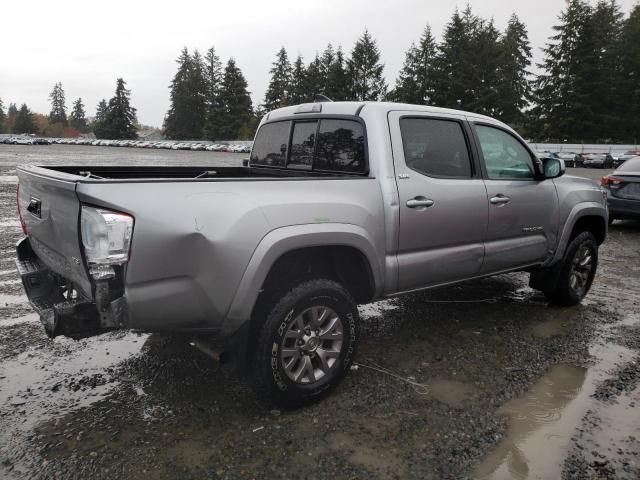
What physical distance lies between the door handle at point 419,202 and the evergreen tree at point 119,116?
10631 cm

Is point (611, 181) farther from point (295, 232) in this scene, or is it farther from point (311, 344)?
point (295, 232)

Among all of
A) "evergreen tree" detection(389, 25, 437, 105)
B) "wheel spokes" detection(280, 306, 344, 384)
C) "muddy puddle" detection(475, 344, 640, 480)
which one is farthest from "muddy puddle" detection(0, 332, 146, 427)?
"evergreen tree" detection(389, 25, 437, 105)

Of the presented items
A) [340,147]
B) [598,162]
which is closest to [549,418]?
[340,147]

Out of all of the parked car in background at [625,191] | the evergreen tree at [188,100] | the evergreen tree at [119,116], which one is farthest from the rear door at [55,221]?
the evergreen tree at [119,116]

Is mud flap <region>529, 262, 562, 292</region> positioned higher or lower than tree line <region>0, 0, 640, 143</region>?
lower

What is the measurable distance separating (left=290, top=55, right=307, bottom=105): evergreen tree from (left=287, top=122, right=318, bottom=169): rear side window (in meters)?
80.8

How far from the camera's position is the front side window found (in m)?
4.46

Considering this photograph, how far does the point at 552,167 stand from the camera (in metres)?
4.80

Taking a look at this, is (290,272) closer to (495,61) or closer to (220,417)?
(220,417)

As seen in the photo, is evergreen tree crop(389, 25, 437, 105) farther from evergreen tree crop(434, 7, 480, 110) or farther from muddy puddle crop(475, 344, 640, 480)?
muddy puddle crop(475, 344, 640, 480)

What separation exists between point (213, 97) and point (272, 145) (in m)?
97.3

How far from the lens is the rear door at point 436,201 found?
3.69 m

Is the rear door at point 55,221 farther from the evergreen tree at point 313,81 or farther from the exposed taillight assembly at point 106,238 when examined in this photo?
the evergreen tree at point 313,81

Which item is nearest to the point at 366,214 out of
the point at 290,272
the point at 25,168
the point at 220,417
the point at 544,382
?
the point at 290,272
